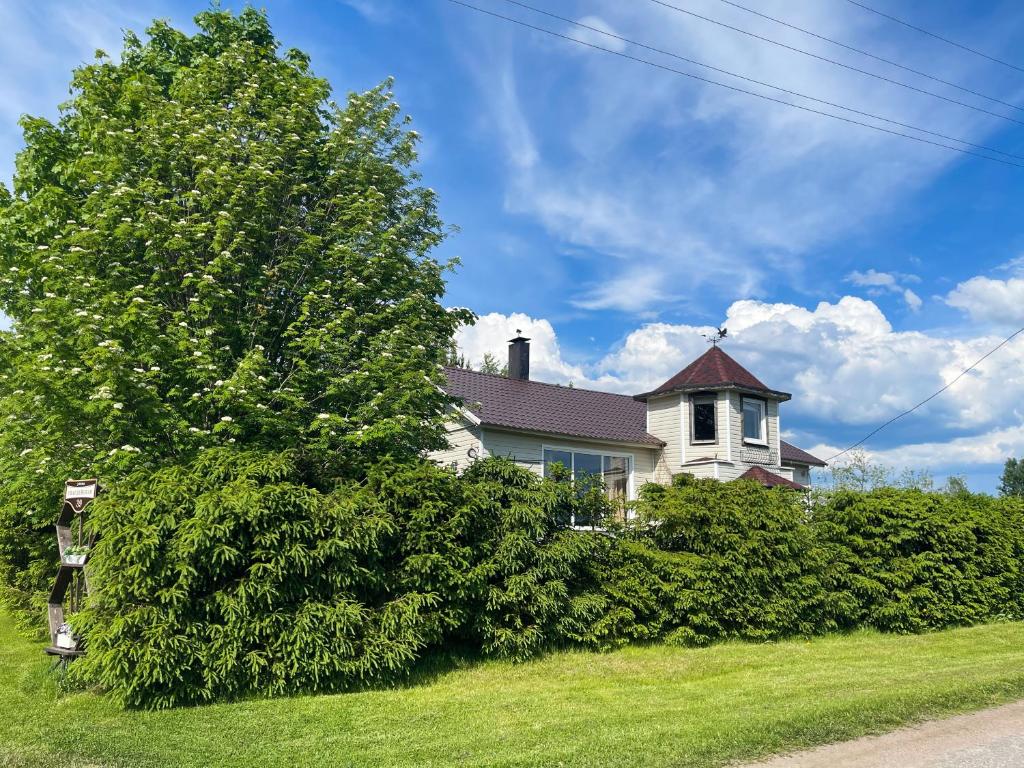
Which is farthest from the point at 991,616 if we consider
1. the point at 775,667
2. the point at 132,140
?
the point at 132,140

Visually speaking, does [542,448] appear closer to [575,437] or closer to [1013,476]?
[575,437]

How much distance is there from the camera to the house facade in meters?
19.5

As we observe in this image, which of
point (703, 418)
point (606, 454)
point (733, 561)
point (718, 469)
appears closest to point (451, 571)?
point (733, 561)

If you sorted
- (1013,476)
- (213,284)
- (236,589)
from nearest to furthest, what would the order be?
(236,589) → (213,284) → (1013,476)

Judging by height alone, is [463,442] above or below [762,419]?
below

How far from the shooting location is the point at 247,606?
722 centimetres

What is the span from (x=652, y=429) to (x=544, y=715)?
15.6 meters

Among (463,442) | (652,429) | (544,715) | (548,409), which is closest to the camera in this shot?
(544,715)

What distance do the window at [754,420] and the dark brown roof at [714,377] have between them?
48 centimetres

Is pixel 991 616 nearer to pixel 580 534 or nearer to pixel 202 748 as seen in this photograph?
pixel 580 534

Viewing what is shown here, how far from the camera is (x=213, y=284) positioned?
9055mm

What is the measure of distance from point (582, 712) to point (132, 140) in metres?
8.86

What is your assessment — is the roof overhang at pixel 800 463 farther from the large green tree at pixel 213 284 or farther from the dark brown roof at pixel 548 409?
the large green tree at pixel 213 284

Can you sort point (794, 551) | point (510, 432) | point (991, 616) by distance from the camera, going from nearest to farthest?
point (794, 551), point (991, 616), point (510, 432)
